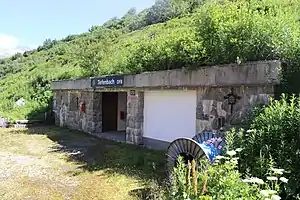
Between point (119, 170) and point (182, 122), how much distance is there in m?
1.84

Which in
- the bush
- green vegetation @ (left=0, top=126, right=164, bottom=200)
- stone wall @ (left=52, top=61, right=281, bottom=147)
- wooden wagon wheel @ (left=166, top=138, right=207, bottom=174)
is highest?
stone wall @ (left=52, top=61, right=281, bottom=147)

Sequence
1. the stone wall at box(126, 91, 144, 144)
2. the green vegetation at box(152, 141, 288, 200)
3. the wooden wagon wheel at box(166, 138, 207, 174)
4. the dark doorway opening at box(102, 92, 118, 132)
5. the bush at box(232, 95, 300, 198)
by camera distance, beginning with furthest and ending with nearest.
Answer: the dark doorway opening at box(102, 92, 118, 132) < the stone wall at box(126, 91, 144, 144) < the wooden wagon wheel at box(166, 138, 207, 174) < the bush at box(232, 95, 300, 198) < the green vegetation at box(152, 141, 288, 200)

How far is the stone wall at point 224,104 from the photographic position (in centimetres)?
567

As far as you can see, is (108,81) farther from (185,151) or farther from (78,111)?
(185,151)

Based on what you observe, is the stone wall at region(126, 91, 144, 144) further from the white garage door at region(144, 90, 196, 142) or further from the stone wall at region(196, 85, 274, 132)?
the stone wall at region(196, 85, 274, 132)

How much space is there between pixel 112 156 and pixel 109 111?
4.74 metres

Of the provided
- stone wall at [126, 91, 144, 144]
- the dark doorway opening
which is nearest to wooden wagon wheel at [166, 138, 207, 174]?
stone wall at [126, 91, 144, 144]

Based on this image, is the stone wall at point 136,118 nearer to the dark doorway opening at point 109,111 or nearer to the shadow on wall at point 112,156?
the shadow on wall at point 112,156

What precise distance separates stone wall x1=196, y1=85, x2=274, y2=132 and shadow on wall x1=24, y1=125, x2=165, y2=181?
→ 50.8 inches

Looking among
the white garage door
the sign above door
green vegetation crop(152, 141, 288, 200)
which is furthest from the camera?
the sign above door

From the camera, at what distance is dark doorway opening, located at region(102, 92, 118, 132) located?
41.5ft

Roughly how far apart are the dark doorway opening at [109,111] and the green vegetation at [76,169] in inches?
70.3

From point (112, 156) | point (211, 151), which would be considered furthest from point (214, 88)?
point (112, 156)

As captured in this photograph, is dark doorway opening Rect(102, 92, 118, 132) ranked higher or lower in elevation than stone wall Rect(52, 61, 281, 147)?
lower
